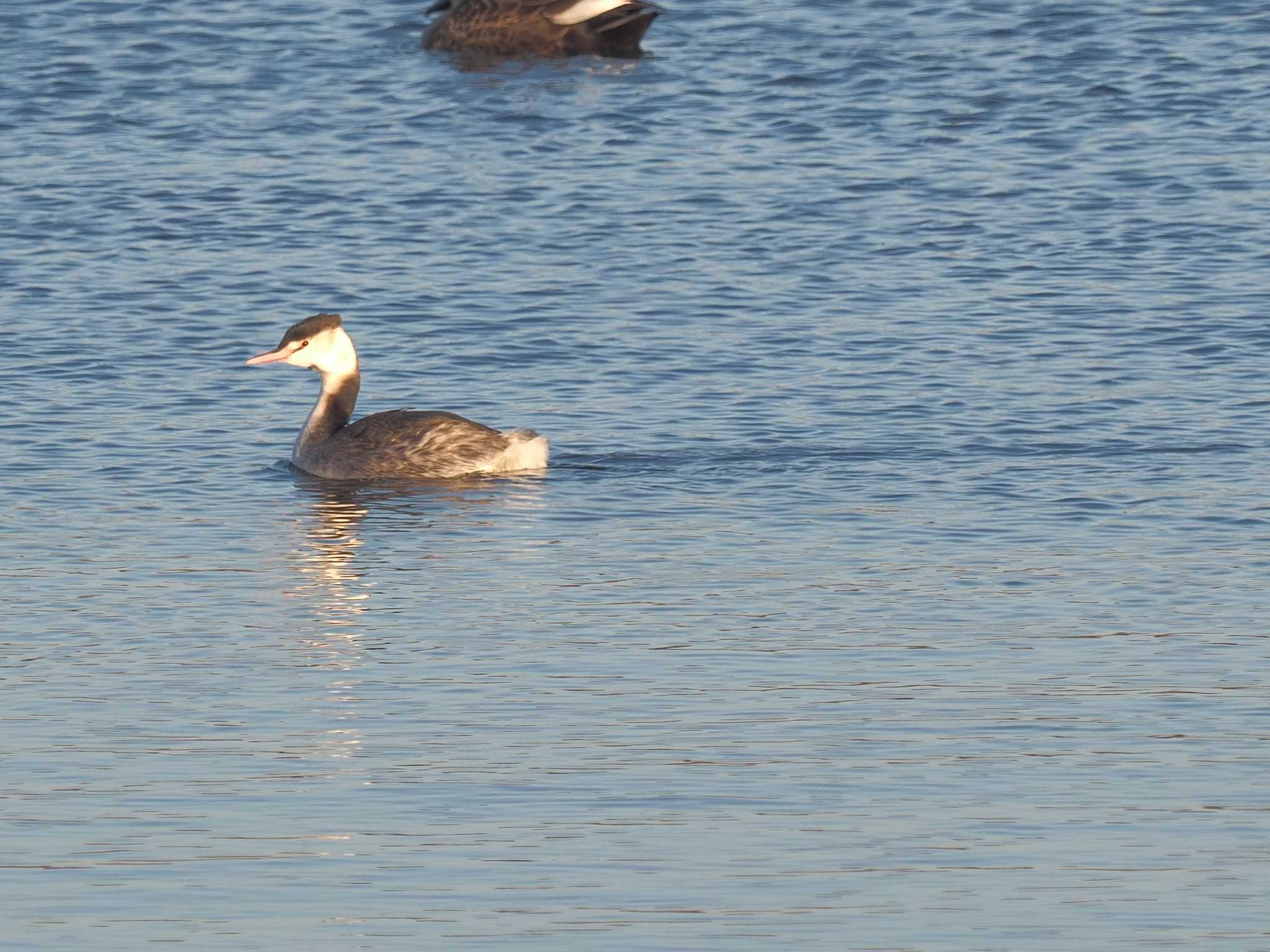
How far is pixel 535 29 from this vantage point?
29734 millimetres

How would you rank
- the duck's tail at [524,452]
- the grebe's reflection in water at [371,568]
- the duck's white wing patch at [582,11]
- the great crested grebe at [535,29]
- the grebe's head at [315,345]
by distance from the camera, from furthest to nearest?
the great crested grebe at [535,29]
the duck's white wing patch at [582,11]
the grebe's head at [315,345]
the duck's tail at [524,452]
the grebe's reflection in water at [371,568]

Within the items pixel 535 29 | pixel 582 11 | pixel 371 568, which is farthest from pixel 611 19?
pixel 371 568

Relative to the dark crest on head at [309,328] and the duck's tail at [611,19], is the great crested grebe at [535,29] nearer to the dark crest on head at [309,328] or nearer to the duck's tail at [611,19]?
the duck's tail at [611,19]

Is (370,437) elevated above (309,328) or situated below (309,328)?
below

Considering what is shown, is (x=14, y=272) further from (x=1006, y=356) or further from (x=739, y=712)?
(x=739, y=712)

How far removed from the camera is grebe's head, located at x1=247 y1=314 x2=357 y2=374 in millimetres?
16812

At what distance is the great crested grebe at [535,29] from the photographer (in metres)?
29.6

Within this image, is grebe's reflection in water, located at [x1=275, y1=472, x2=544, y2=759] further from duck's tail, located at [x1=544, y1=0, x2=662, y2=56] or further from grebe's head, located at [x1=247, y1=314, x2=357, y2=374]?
duck's tail, located at [x1=544, y1=0, x2=662, y2=56]

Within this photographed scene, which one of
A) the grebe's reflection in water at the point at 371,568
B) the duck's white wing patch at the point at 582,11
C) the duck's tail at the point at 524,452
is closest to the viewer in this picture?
the grebe's reflection in water at the point at 371,568

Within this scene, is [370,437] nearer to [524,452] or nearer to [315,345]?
A: [315,345]

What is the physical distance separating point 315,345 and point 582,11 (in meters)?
13.4

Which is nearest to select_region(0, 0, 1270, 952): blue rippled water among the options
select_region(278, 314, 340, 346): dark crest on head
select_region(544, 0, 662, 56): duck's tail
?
select_region(544, 0, 662, 56): duck's tail

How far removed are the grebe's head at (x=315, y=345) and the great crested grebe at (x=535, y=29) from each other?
13.3m

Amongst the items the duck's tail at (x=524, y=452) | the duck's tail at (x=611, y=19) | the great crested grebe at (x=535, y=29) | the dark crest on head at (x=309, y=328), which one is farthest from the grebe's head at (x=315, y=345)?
the great crested grebe at (x=535, y=29)
